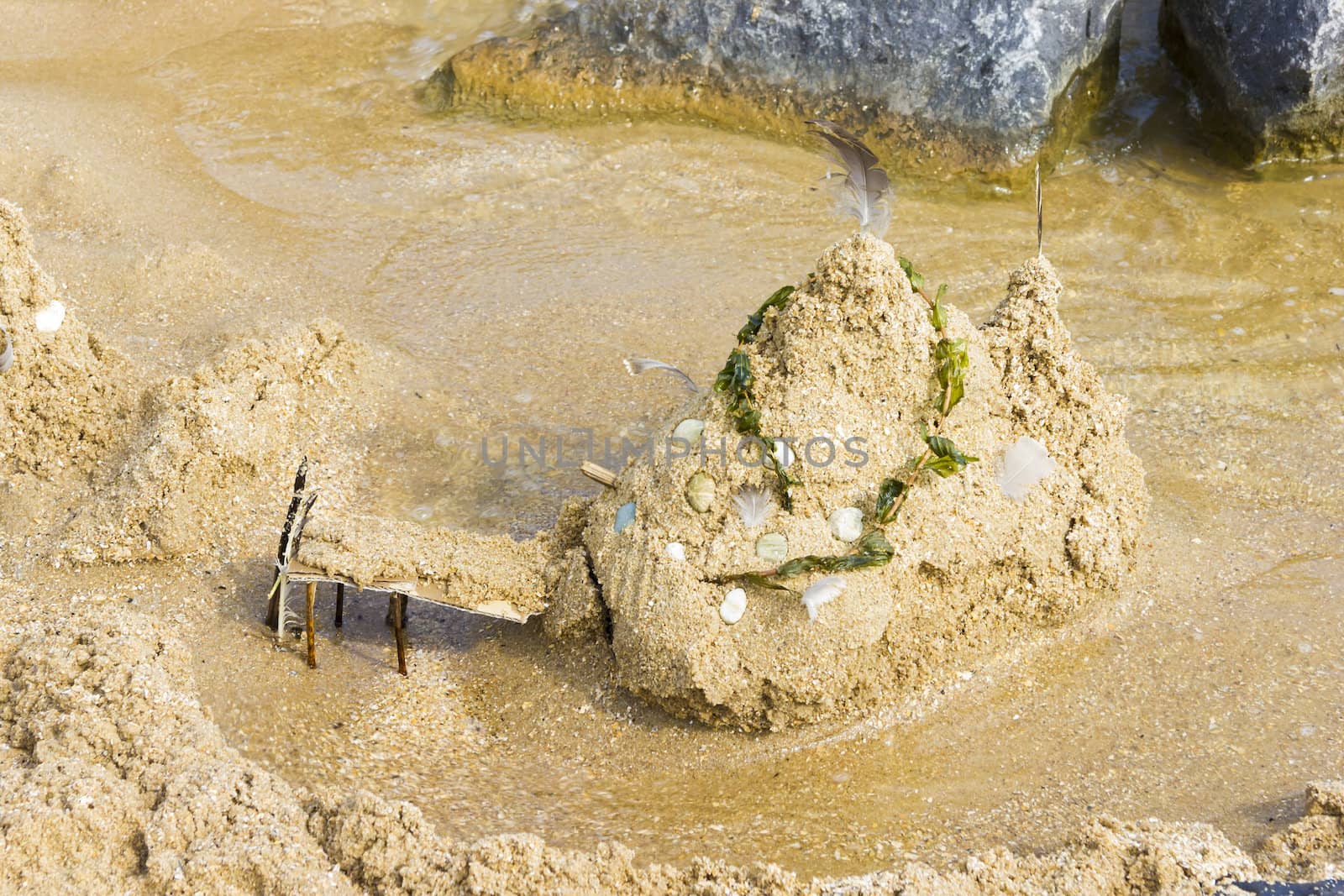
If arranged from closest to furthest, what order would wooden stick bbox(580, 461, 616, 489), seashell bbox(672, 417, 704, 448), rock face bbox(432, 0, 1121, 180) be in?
seashell bbox(672, 417, 704, 448) → wooden stick bbox(580, 461, 616, 489) → rock face bbox(432, 0, 1121, 180)

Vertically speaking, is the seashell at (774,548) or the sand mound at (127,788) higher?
the seashell at (774,548)

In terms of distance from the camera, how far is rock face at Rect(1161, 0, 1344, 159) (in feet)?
25.2

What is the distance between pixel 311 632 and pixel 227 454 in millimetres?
1167

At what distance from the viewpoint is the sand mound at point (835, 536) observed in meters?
4.24

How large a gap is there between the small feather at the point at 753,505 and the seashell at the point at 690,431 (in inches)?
10.3

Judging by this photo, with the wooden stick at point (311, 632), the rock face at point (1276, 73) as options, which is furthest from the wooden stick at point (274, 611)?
the rock face at point (1276, 73)

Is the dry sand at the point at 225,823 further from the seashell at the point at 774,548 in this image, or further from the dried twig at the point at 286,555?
the dried twig at the point at 286,555

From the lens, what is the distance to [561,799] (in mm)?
4172

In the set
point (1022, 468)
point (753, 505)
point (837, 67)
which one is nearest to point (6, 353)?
point (753, 505)

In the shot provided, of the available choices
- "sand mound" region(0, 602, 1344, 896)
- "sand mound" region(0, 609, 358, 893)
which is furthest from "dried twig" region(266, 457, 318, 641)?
"sand mound" region(0, 602, 1344, 896)

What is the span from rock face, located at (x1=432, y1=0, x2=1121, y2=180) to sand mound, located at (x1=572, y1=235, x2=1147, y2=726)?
12.5 feet

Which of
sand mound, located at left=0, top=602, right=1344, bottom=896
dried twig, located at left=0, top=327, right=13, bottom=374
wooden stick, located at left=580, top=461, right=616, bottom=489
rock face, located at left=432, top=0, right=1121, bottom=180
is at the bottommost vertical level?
sand mound, located at left=0, top=602, right=1344, bottom=896

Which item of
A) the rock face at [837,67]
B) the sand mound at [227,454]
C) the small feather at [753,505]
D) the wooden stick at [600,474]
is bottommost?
the sand mound at [227,454]

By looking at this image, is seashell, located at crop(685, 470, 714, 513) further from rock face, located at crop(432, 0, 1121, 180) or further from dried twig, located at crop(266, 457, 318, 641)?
rock face, located at crop(432, 0, 1121, 180)
